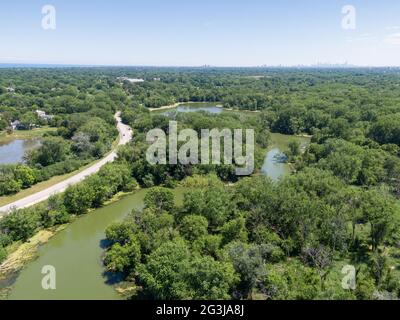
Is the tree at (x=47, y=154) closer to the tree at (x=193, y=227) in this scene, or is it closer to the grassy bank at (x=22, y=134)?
the grassy bank at (x=22, y=134)

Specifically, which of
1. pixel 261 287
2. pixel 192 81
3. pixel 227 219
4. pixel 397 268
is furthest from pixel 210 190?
pixel 192 81

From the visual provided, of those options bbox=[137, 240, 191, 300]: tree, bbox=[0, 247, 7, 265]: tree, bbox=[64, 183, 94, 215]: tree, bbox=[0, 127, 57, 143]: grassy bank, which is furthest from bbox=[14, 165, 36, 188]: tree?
bbox=[0, 127, 57, 143]: grassy bank

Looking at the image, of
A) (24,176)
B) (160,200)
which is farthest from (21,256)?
(24,176)

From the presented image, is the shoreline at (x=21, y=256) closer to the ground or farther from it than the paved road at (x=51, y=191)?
closer to the ground

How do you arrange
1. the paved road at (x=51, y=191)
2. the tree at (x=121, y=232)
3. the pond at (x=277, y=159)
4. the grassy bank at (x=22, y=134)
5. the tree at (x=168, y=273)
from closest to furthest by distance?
the tree at (x=168, y=273) → the tree at (x=121, y=232) → the paved road at (x=51, y=191) → the pond at (x=277, y=159) → the grassy bank at (x=22, y=134)

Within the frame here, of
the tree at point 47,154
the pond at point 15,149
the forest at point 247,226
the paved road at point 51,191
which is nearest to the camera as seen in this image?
Result: the forest at point 247,226

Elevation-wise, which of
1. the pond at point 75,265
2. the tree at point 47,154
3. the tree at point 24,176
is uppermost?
the tree at point 47,154

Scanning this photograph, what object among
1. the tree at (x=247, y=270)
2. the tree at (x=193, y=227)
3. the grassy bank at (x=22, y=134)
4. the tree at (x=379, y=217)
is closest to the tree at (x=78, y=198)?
the tree at (x=193, y=227)
